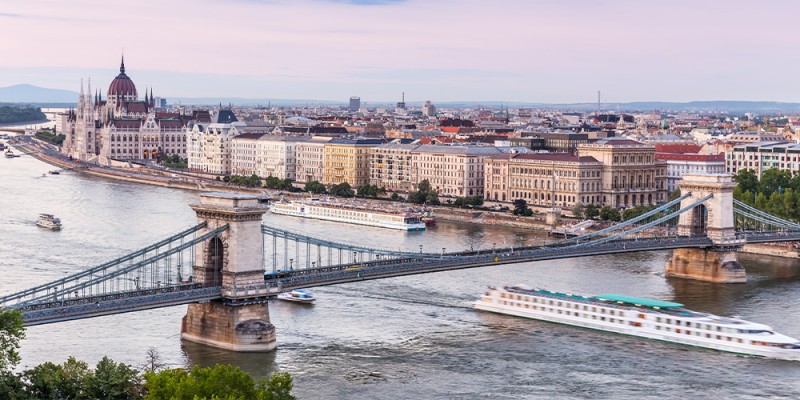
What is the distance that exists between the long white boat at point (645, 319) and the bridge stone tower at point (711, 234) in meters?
7.90

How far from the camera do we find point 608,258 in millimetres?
40938

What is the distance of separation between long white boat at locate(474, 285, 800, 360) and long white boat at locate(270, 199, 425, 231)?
19097 millimetres

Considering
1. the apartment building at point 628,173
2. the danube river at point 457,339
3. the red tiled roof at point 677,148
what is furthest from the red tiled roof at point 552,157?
the danube river at point 457,339

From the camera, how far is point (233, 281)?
2605 cm

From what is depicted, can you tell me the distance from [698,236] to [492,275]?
22.2 feet

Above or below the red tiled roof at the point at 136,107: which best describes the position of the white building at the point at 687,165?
below

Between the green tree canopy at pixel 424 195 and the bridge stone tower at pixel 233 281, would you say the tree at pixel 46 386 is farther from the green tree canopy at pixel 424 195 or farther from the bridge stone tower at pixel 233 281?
the green tree canopy at pixel 424 195

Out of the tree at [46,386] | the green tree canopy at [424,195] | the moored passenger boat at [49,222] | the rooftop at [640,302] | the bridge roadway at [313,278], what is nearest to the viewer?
the tree at [46,386]

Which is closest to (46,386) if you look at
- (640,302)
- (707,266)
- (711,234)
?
(640,302)

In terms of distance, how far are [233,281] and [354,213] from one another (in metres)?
26.9

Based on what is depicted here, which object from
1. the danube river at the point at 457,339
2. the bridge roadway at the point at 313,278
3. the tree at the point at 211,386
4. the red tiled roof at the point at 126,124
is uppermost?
the red tiled roof at the point at 126,124

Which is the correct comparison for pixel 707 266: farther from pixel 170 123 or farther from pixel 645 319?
pixel 170 123

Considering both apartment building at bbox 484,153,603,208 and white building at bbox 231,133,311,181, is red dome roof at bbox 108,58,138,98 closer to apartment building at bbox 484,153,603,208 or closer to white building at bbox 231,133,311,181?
white building at bbox 231,133,311,181

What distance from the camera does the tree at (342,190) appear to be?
6385cm
